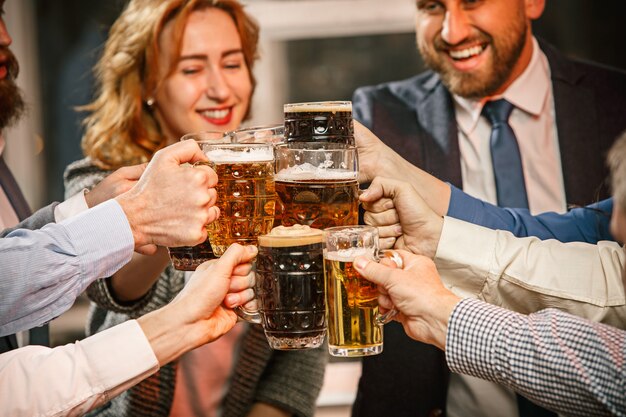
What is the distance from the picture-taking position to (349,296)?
5.57 ft

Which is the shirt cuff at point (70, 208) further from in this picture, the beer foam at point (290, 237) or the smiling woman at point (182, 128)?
the beer foam at point (290, 237)

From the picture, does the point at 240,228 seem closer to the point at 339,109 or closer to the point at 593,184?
the point at 339,109

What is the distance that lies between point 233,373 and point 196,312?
1077 millimetres

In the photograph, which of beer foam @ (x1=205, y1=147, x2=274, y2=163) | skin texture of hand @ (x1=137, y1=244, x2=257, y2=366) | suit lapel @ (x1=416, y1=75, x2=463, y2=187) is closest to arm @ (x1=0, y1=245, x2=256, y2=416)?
skin texture of hand @ (x1=137, y1=244, x2=257, y2=366)

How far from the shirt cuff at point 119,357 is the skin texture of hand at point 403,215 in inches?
28.7

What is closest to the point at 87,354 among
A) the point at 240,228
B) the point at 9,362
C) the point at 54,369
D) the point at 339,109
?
the point at 54,369

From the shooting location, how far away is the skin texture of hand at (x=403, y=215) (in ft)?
6.87

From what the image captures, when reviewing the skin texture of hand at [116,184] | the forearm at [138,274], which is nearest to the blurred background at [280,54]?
the forearm at [138,274]

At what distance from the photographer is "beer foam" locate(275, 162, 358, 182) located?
5.68ft

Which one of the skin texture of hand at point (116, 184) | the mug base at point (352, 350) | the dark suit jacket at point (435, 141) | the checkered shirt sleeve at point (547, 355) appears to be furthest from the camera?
the dark suit jacket at point (435, 141)

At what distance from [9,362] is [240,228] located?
1.93 feet

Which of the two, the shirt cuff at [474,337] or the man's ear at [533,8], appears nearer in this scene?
the shirt cuff at [474,337]

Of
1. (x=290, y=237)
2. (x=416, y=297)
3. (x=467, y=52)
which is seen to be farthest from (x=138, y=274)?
(x=467, y=52)

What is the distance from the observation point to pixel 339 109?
1.81 m
